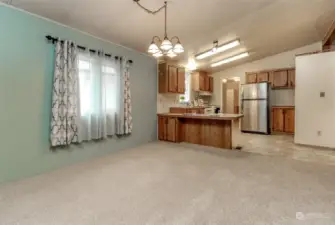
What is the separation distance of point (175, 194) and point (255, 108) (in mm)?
5796

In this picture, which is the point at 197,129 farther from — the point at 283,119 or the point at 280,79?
the point at 280,79

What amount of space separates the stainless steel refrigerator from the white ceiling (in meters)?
1.97

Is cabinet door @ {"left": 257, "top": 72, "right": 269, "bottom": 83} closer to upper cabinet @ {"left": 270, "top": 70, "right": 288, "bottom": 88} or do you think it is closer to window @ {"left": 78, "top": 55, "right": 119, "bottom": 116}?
upper cabinet @ {"left": 270, "top": 70, "right": 288, "bottom": 88}

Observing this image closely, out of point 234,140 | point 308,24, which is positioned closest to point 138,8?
point 234,140

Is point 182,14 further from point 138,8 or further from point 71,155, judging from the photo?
point 71,155

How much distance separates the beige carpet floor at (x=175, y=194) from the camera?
1.87 meters

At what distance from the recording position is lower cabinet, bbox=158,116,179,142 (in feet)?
18.1

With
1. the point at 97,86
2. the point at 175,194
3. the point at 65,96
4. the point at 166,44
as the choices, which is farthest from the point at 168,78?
the point at 175,194

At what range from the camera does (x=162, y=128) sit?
228 inches

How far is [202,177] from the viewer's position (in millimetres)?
2922

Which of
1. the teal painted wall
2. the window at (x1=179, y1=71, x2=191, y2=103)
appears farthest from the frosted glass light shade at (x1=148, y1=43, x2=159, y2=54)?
the window at (x1=179, y1=71, x2=191, y2=103)

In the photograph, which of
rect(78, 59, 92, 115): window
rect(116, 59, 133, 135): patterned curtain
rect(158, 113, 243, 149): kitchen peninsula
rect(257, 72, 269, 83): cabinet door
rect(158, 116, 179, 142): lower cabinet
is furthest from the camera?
rect(257, 72, 269, 83): cabinet door

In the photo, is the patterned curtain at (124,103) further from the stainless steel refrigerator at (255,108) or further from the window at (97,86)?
the stainless steel refrigerator at (255,108)

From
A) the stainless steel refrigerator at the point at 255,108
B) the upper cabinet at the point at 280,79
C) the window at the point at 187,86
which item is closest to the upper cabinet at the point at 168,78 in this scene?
the window at the point at 187,86
